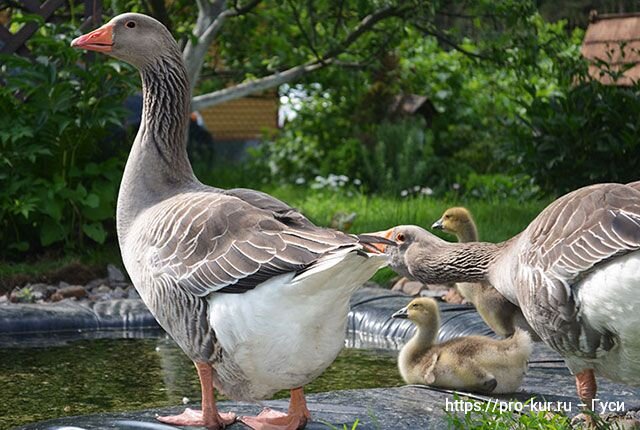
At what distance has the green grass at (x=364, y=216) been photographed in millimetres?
9594

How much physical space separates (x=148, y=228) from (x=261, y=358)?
0.92 metres

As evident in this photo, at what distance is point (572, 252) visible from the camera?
181 inches

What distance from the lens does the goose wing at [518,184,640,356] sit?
4.50 m

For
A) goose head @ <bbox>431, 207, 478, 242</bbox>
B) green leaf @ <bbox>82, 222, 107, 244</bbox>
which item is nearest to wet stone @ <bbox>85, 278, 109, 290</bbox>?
green leaf @ <bbox>82, 222, 107, 244</bbox>

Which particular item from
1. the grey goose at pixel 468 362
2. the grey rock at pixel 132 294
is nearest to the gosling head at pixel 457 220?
the grey goose at pixel 468 362

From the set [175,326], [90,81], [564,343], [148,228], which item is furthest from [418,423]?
[90,81]

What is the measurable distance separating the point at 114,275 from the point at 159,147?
4536 millimetres

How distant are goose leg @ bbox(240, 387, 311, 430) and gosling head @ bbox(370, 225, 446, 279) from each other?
156 centimetres

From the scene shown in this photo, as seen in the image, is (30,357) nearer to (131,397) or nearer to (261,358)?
(131,397)

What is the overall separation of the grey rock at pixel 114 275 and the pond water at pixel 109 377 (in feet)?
5.79

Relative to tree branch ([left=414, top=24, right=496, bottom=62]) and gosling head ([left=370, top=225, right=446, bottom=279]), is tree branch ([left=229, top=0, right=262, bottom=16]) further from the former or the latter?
gosling head ([left=370, top=225, right=446, bottom=279])

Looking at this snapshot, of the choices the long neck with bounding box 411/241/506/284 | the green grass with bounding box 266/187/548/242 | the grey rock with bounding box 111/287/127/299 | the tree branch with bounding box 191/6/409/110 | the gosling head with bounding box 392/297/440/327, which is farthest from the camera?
the tree branch with bounding box 191/6/409/110

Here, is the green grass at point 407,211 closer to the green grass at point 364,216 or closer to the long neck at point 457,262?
the green grass at point 364,216

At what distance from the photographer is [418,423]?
15.7 ft
